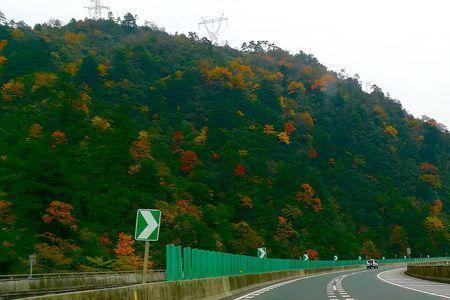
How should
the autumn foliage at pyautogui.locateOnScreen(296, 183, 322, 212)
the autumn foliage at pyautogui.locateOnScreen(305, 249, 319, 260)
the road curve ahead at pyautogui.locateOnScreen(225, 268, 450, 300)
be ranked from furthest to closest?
the autumn foliage at pyautogui.locateOnScreen(296, 183, 322, 212) → the autumn foliage at pyautogui.locateOnScreen(305, 249, 319, 260) → the road curve ahead at pyautogui.locateOnScreen(225, 268, 450, 300)

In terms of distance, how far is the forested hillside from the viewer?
71438mm

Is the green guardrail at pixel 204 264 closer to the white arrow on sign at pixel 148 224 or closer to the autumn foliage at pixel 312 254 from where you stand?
the white arrow on sign at pixel 148 224

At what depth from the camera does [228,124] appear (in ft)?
456

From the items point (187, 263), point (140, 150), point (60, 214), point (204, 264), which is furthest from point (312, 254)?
point (187, 263)

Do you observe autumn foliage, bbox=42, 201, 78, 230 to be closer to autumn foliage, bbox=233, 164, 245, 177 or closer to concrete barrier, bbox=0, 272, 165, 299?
concrete barrier, bbox=0, 272, 165, 299

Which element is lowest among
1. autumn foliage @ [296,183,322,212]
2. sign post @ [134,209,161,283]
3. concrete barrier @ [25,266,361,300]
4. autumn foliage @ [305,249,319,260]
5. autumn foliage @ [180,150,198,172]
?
concrete barrier @ [25,266,361,300]

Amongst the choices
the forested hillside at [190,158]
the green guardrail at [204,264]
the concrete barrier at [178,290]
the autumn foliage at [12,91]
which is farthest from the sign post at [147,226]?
the autumn foliage at [12,91]

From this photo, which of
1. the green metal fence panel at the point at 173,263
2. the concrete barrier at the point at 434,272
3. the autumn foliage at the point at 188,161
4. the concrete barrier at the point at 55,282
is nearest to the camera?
the green metal fence panel at the point at 173,263

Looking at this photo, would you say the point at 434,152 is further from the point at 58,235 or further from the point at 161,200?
the point at 58,235

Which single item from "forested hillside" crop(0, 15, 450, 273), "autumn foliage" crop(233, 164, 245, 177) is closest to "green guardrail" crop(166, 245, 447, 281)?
"forested hillside" crop(0, 15, 450, 273)

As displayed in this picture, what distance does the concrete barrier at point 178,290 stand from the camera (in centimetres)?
1007

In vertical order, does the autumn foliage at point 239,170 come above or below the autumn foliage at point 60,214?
above

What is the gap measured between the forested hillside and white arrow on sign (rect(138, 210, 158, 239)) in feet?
149

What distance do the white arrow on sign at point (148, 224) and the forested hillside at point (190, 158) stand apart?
45375 millimetres
